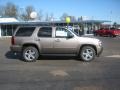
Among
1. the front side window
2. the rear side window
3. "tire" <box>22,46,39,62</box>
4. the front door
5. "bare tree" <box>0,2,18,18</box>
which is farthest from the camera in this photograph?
"bare tree" <box>0,2,18,18</box>

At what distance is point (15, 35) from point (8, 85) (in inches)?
257

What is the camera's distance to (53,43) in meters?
15.0

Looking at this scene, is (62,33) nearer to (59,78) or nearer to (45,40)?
(45,40)

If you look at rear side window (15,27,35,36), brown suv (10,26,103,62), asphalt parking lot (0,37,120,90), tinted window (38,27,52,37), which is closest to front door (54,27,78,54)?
brown suv (10,26,103,62)

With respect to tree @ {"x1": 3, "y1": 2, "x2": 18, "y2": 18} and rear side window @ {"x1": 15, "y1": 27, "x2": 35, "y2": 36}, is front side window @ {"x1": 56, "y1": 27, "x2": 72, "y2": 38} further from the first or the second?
tree @ {"x1": 3, "y1": 2, "x2": 18, "y2": 18}

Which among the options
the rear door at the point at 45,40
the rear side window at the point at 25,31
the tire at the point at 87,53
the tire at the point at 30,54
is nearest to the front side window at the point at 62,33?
the rear door at the point at 45,40

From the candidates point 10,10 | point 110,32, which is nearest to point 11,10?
point 10,10

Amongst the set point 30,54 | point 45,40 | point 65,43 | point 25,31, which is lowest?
point 30,54

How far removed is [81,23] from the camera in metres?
61.2

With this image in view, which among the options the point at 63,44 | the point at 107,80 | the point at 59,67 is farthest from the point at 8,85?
the point at 63,44

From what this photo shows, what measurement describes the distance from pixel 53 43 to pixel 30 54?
131 cm

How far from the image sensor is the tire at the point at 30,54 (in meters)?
15.2

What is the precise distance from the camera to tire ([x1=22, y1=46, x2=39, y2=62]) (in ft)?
49.9

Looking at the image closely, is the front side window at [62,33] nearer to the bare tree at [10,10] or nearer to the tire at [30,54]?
the tire at [30,54]
